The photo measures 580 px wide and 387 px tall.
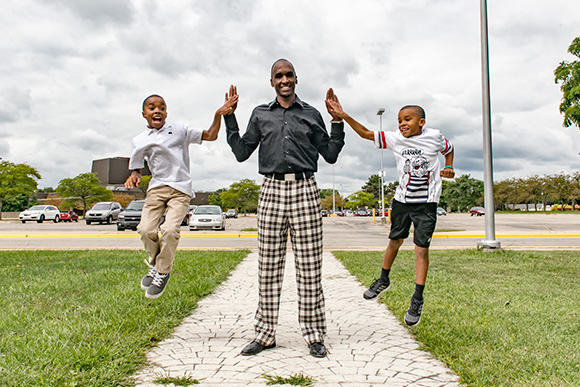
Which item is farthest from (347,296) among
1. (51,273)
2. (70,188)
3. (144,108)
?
(70,188)

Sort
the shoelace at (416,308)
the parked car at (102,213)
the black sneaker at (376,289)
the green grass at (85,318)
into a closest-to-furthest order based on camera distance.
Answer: the green grass at (85,318) < the shoelace at (416,308) < the black sneaker at (376,289) < the parked car at (102,213)

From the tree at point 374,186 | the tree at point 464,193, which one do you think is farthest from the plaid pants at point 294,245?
the tree at point 374,186

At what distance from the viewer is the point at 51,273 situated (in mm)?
8242

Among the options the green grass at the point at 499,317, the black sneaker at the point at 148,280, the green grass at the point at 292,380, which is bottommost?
the green grass at the point at 292,380

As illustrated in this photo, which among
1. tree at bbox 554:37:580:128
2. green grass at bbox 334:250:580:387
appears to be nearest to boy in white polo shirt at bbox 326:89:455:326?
green grass at bbox 334:250:580:387

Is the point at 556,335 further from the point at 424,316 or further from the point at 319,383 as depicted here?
the point at 319,383

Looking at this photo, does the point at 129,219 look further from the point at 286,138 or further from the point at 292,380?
the point at 292,380

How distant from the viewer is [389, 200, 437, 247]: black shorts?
13.3 ft

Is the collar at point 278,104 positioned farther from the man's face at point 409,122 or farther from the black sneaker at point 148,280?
the black sneaker at point 148,280

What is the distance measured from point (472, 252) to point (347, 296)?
6720 millimetres

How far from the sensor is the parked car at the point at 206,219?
2436 centimetres

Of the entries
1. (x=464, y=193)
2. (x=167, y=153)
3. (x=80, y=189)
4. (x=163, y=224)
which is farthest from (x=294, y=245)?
(x=464, y=193)

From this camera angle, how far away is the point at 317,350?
3.80m

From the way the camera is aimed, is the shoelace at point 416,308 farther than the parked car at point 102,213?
No
